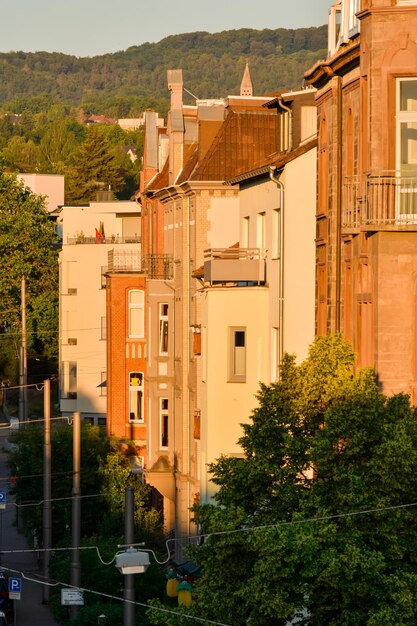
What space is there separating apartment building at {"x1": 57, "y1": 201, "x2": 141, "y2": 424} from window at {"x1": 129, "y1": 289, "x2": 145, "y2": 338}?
14455 mm

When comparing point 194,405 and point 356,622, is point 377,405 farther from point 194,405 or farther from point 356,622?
point 194,405

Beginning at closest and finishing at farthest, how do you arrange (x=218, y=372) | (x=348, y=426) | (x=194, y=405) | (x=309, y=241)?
(x=348, y=426) < (x=309, y=241) < (x=218, y=372) < (x=194, y=405)

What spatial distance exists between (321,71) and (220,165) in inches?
764

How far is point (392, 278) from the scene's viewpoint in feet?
83.7

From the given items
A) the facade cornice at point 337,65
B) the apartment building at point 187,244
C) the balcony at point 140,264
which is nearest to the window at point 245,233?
the apartment building at point 187,244

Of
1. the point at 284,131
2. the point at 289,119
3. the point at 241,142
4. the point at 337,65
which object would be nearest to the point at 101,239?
the point at 241,142

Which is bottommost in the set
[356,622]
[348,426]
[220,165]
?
[356,622]

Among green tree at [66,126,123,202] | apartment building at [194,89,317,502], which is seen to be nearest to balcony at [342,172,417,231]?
apartment building at [194,89,317,502]

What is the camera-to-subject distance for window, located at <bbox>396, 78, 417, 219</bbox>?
25094 mm

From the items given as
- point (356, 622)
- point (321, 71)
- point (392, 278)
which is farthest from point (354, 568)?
point (321, 71)

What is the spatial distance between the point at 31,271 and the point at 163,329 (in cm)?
5855

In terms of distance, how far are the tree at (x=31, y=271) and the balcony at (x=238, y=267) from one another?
6792cm

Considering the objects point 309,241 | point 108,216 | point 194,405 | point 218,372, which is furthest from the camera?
point 108,216

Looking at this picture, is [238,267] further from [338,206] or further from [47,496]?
[47,496]
